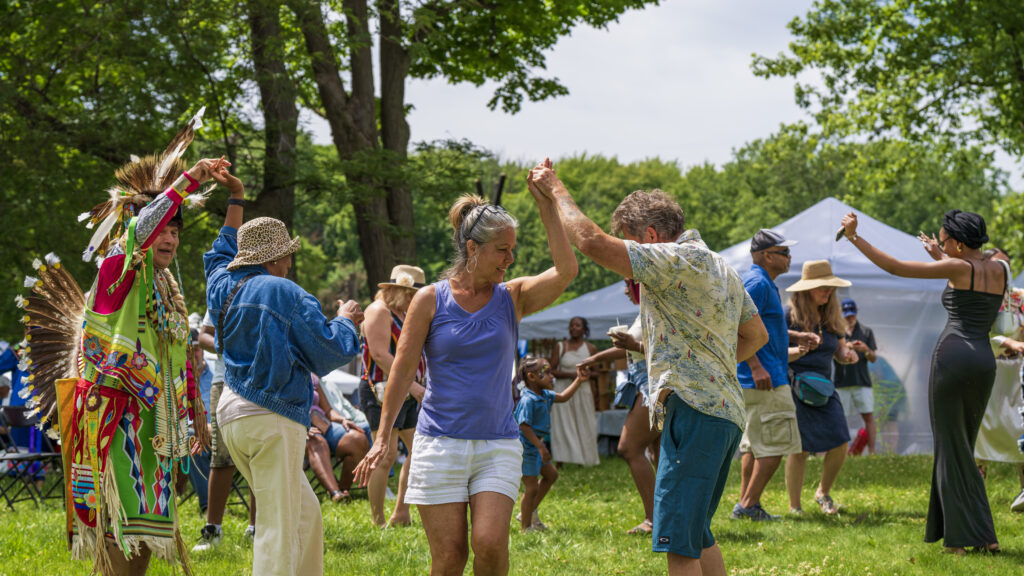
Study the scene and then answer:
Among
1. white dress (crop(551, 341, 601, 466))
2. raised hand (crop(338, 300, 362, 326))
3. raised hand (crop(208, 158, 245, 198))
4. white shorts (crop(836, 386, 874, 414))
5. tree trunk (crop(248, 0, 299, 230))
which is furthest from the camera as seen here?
white dress (crop(551, 341, 601, 466))

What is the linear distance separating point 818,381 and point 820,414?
302 mm

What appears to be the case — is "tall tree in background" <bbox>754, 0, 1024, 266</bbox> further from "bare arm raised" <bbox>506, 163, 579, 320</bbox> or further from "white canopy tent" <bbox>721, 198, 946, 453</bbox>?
"bare arm raised" <bbox>506, 163, 579, 320</bbox>

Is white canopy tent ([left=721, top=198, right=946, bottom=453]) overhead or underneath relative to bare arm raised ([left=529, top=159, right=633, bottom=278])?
underneath

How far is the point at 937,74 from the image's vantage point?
1720cm

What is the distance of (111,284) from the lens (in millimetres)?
4320

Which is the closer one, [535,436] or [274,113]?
[535,436]

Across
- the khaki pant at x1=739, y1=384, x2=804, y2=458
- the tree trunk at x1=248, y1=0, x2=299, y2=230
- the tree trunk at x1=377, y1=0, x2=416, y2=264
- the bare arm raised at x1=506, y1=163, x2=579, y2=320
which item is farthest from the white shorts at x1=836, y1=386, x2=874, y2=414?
the bare arm raised at x1=506, y1=163, x2=579, y2=320

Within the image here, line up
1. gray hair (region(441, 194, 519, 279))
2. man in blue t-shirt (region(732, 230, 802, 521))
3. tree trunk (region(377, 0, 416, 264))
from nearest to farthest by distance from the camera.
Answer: gray hair (region(441, 194, 519, 279)) < man in blue t-shirt (region(732, 230, 802, 521)) < tree trunk (region(377, 0, 416, 264))

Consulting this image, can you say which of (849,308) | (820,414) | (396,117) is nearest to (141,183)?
(820,414)

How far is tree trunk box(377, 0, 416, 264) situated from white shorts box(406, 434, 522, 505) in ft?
34.2

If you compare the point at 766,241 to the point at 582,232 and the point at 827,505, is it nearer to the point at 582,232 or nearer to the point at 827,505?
the point at 827,505

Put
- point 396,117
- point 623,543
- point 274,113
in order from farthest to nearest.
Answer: point 396,117
point 274,113
point 623,543

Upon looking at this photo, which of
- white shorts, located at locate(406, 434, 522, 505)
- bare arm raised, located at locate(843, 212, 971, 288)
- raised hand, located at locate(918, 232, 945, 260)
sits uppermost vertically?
raised hand, located at locate(918, 232, 945, 260)

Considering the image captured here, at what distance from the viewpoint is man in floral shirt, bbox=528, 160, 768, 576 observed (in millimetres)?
3596
